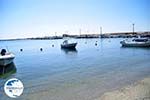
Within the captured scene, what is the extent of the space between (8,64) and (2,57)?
Result: 6.10ft

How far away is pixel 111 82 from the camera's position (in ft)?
34.0

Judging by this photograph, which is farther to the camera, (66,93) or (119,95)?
(66,93)

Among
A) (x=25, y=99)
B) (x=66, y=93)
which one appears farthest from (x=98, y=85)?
(x=25, y=99)

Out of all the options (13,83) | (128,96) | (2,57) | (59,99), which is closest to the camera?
(13,83)

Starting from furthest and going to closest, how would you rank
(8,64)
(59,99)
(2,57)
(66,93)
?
(8,64) < (2,57) < (66,93) < (59,99)

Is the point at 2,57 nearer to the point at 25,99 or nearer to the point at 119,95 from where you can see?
the point at 25,99

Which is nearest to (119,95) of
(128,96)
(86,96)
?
(128,96)

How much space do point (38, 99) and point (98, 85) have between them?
3.11 m

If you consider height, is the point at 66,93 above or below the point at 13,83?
below

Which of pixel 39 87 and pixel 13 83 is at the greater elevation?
pixel 13 83

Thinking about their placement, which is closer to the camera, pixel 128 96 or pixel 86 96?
pixel 128 96

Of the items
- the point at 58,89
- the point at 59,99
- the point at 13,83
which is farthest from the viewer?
the point at 58,89

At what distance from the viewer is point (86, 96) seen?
26.7ft

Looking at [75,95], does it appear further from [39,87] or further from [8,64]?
[8,64]
